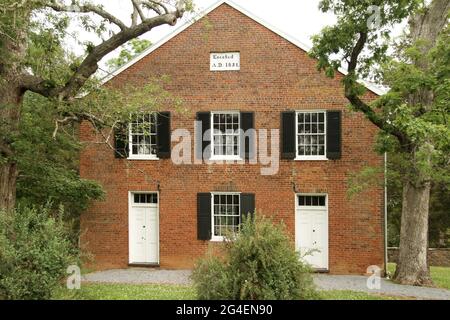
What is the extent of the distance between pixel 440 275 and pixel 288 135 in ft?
23.5

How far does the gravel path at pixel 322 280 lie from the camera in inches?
515

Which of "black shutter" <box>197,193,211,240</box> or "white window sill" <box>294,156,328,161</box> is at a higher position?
"white window sill" <box>294,156,328,161</box>

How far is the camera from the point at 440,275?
17.9 metres

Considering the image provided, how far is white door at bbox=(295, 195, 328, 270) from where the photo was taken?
16.3 meters

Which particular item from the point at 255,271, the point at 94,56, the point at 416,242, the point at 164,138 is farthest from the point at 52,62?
the point at 416,242

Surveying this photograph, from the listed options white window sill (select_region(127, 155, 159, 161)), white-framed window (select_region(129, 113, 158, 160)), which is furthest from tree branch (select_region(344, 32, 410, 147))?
white window sill (select_region(127, 155, 159, 161))

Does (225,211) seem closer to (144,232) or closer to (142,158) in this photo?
(144,232)

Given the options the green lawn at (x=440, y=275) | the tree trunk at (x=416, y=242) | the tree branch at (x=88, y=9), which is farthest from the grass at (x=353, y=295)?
the tree branch at (x=88, y=9)

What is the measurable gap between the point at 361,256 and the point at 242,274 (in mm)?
8558

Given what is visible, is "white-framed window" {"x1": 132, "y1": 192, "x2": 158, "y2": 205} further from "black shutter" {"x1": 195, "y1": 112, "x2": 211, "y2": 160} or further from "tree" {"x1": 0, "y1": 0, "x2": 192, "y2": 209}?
"tree" {"x1": 0, "y1": 0, "x2": 192, "y2": 209}

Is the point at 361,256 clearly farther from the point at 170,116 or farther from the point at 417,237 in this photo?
the point at 170,116
